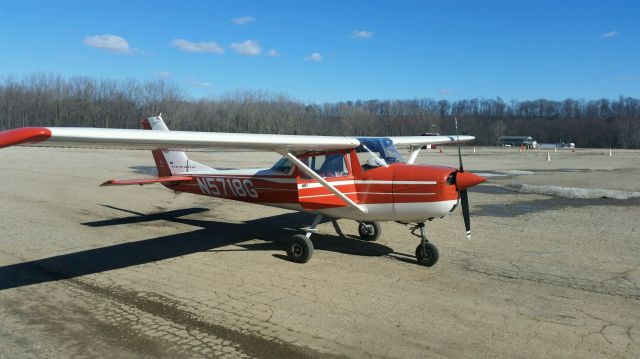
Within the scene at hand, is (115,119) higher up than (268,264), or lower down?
higher up

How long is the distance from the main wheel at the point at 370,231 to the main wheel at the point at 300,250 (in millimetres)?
1828

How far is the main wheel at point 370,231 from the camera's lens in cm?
901

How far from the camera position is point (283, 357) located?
4242 millimetres

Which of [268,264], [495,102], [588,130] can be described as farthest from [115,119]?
[495,102]

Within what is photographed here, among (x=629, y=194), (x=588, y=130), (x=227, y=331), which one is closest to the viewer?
(x=227, y=331)

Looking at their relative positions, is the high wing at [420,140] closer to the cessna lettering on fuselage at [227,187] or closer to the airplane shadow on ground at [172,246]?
the airplane shadow on ground at [172,246]

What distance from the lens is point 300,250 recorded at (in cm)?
753

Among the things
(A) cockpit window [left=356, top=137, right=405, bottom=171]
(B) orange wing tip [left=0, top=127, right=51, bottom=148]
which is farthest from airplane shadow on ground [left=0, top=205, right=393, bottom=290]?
(B) orange wing tip [left=0, top=127, right=51, bottom=148]

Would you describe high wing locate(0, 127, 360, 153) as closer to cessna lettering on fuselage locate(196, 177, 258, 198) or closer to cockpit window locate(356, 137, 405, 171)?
cockpit window locate(356, 137, 405, 171)

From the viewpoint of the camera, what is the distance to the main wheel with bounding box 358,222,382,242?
901 centimetres

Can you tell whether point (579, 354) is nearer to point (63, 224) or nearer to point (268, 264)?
point (268, 264)

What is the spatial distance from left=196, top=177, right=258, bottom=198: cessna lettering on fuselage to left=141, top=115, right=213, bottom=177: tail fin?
1.98 feet

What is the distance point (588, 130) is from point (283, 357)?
157 metres

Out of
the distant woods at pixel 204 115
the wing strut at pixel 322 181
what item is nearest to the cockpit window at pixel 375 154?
the wing strut at pixel 322 181
